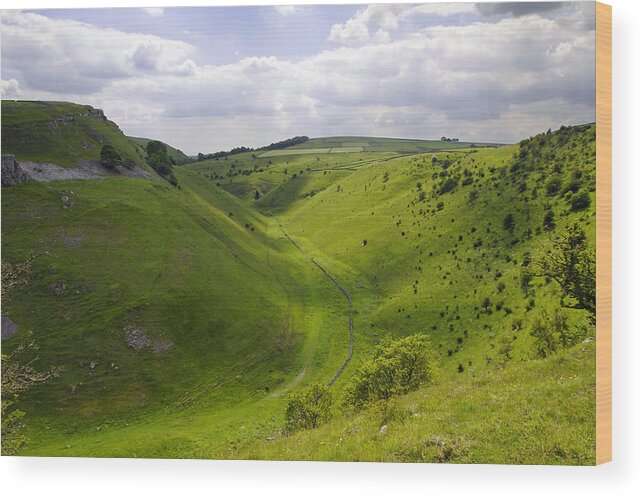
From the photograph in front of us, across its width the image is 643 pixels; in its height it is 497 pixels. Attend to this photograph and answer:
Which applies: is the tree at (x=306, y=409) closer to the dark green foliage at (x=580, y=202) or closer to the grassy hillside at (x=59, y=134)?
the dark green foliage at (x=580, y=202)

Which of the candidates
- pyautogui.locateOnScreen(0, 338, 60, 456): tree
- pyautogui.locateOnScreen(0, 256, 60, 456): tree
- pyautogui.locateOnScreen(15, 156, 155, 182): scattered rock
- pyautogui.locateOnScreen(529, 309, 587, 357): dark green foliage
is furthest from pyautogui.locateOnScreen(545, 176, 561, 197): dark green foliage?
pyautogui.locateOnScreen(0, 256, 60, 456): tree

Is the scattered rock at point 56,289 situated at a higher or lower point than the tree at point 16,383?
higher

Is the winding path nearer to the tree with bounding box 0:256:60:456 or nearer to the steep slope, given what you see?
the steep slope

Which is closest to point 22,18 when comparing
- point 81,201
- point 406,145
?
point 81,201

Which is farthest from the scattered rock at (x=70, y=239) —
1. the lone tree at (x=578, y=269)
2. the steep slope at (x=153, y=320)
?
the lone tree at (x=578, y=269)

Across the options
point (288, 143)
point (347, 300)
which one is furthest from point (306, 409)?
point (288, 143)

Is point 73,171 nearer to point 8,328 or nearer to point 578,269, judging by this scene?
point 8,328
